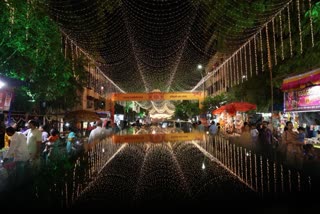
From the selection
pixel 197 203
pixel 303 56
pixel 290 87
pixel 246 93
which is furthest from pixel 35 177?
pixel 246 93

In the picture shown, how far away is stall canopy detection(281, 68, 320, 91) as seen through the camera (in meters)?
10.5

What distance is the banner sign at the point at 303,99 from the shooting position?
10859 millimetres

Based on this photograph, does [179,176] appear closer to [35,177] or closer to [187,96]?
[35,177]

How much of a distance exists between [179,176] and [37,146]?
487cm

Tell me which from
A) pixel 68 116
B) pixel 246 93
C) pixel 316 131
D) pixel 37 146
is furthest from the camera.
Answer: pixel 246 93

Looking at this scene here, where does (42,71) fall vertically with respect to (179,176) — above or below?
above

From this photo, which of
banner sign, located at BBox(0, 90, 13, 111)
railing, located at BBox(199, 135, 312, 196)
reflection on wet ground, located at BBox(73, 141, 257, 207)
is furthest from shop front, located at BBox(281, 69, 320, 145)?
banner sign, located at BBox(0, 90, 13, 111)

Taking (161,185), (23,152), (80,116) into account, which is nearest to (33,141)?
(23,152)

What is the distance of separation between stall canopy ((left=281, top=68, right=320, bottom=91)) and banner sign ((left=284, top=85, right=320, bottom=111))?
24 cm

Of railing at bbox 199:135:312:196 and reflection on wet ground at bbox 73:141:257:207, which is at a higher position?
railing at bbox 199:135:312:196

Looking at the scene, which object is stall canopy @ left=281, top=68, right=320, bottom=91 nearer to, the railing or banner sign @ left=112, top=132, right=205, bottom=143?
the railing

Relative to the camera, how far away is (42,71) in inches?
711

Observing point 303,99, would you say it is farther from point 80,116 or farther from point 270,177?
point 80,116

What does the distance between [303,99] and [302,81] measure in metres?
0.81
